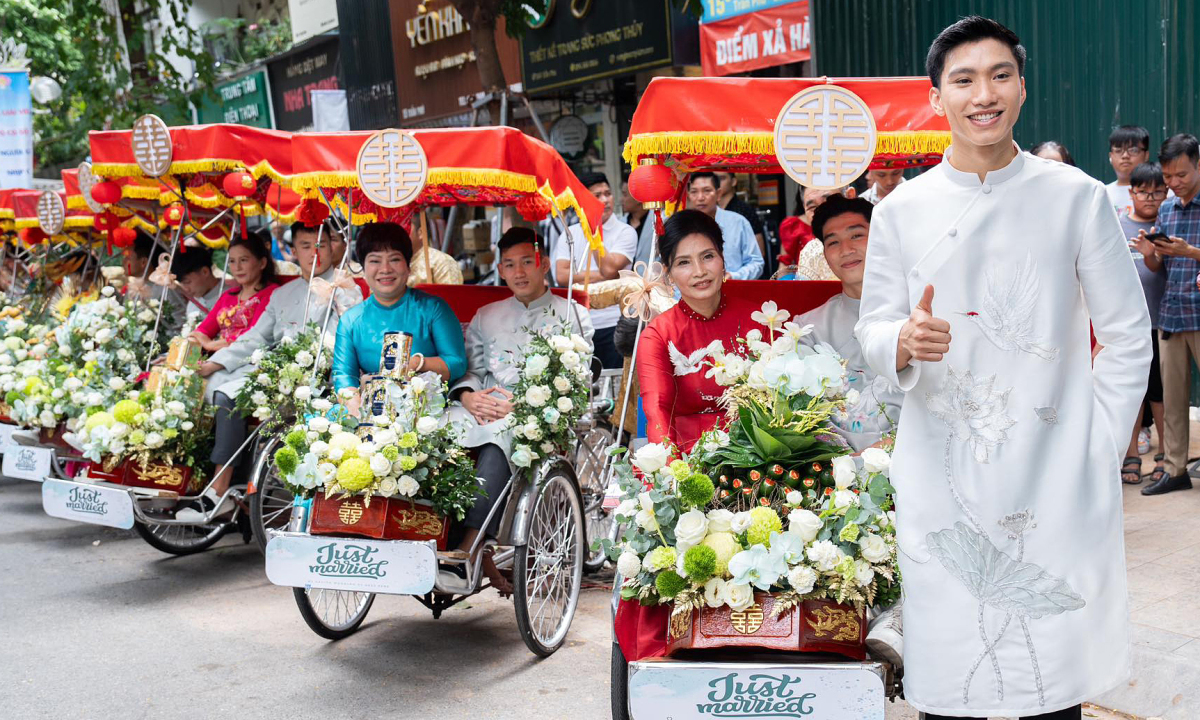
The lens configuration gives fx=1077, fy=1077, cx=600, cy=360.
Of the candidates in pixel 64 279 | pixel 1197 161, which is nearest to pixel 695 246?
pixel 1197 161

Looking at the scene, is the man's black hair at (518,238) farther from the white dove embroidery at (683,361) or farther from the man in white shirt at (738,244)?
the white dove embroidery at (683,361)

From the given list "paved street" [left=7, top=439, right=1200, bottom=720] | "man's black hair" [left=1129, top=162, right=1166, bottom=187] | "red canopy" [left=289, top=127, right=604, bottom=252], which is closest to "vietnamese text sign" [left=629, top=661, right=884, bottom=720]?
"paved street" [left=7, top=439, right=1200, bottom=720]

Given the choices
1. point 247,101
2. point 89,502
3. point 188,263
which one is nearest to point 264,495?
point 89,502

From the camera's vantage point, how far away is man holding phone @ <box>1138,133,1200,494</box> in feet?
19.0

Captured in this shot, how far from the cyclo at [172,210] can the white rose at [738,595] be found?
3426mm

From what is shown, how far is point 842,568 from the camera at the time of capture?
2.89m

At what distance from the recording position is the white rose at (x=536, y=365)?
4.82 meters

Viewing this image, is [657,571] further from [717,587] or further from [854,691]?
[854,691]

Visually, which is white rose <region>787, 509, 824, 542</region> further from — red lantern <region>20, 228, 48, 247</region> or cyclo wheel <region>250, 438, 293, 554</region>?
red lantern <region>20, 228, 48, 247</region>

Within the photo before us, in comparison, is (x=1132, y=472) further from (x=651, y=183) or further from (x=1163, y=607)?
(x=651, y=183)

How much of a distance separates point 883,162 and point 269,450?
344cm

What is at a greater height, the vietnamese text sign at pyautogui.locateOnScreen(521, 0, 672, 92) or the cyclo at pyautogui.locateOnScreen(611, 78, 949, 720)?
the vietnamese text sign at pyautogui.locateOnScreen(521, 0, 672, 92)

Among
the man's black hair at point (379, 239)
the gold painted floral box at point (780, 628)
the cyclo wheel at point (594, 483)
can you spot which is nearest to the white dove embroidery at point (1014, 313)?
the gold painted floral box at point (780, 628)

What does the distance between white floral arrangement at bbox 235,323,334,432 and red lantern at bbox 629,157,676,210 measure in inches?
92.1
